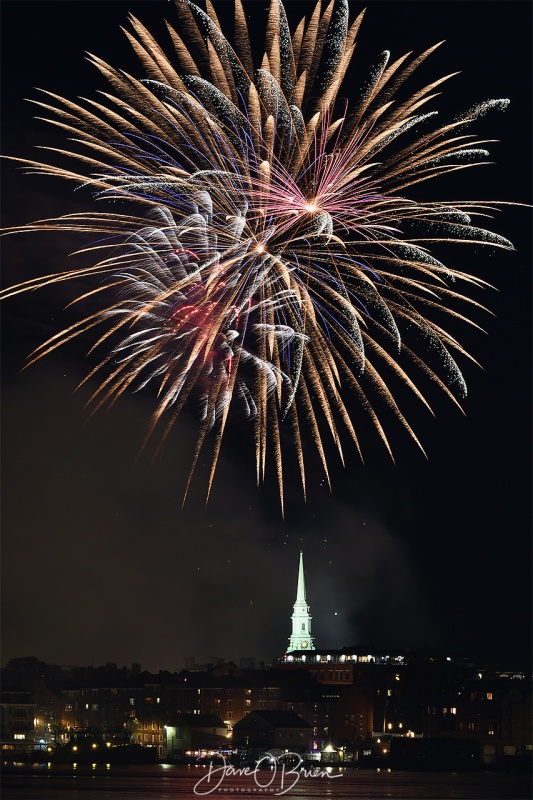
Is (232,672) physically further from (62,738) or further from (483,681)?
(483,681)

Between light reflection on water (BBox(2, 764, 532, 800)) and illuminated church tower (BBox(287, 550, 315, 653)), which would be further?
illuminated church tower (BBox(287, 550, 315, 653))

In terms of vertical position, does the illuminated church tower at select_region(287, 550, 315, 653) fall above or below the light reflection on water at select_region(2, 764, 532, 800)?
above

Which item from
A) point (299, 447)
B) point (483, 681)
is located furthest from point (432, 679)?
point (299, 447)

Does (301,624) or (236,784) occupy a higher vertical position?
(301,624)

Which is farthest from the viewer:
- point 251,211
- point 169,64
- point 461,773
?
point 461,773

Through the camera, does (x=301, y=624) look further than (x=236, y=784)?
Yes
